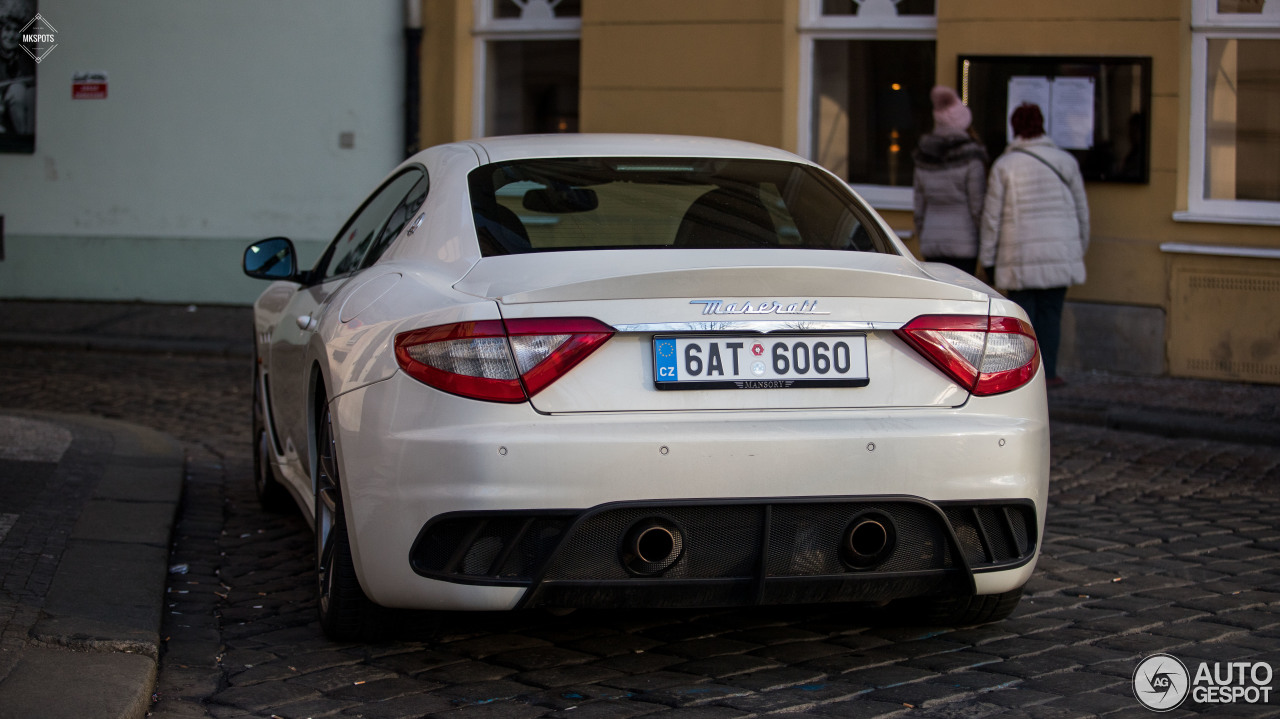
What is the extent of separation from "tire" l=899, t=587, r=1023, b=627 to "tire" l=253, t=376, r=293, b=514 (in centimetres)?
283

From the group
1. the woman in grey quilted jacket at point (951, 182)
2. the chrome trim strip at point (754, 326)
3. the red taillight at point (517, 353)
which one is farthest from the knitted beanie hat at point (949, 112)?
the red taillight at point (517, 353)

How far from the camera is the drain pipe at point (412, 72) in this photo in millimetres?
14305

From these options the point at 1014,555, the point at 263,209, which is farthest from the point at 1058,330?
the point at 263,209

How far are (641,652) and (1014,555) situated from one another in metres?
1.07

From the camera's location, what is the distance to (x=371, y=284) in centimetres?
450

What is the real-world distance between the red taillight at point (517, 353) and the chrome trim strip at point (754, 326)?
0.10 meters

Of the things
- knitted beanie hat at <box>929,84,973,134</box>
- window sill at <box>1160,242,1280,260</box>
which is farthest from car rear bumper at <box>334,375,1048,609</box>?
window sill at <box>1160,242,1280,260</box>

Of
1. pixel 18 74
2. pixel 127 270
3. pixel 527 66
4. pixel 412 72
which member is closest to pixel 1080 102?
pixel 527 66

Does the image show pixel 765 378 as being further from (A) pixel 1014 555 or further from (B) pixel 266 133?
(B) pixel 266 133

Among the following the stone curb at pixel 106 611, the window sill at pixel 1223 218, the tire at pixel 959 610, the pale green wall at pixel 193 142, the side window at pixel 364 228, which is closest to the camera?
the stone curb at pixel 106 611

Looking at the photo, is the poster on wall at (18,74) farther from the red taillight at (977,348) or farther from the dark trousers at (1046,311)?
the red taillight at (977,348)

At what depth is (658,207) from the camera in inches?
181

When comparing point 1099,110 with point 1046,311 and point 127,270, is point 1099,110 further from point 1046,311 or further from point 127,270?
point 127,270

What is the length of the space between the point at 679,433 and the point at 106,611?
1903 millimetres
